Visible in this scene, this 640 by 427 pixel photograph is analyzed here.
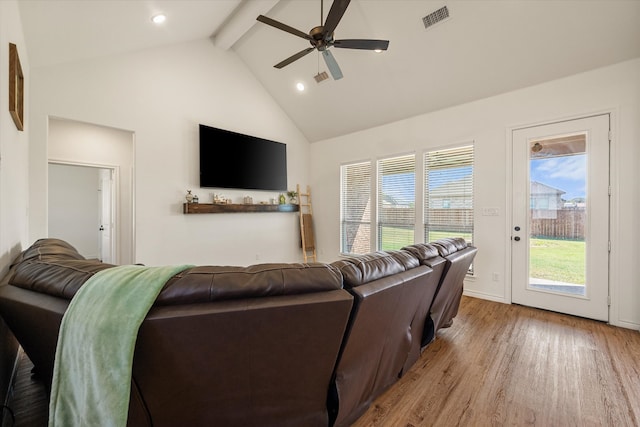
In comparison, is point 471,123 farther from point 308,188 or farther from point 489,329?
point 308,188

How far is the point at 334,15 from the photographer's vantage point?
95.9 inches

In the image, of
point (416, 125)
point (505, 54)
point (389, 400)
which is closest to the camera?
point (389, 400)

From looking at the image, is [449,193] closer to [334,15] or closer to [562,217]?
[562,217]

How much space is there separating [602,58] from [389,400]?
13.3 feet

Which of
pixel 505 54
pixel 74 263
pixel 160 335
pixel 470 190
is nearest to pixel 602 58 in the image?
pixel 505 54

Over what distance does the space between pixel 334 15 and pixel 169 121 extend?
3.07m

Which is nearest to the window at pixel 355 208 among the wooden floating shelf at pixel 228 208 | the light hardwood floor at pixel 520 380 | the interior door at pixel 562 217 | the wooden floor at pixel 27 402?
the wooden floating shelf at pixel 228 208

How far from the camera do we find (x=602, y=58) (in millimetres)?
2900

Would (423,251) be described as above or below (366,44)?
below

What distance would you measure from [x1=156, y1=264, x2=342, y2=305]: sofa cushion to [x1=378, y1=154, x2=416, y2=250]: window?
3.72 meters

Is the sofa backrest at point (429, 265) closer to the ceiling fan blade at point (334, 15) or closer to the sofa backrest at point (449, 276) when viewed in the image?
the sofa backrest at point (449, 276)

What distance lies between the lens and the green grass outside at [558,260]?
3145 millimetres

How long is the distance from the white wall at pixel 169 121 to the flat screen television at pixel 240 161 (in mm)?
179

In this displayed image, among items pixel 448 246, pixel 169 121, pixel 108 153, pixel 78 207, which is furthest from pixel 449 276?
pixel 78 207
